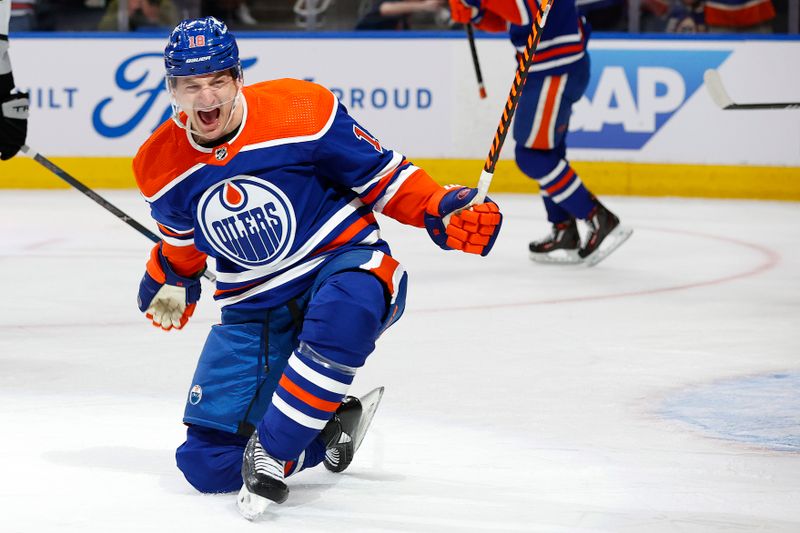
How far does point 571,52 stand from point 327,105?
2766 mm

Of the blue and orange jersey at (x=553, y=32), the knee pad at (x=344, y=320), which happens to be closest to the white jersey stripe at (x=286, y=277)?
the knee pad at (x=344, y=320)

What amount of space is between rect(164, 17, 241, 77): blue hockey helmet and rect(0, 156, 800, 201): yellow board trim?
15.0ft

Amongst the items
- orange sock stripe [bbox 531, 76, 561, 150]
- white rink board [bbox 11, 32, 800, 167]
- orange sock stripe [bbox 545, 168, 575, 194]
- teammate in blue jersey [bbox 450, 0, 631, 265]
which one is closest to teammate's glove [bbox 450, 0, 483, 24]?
Result: teammate in blue jersey [bbox 450, 0, 631, 265]

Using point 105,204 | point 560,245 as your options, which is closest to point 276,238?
point 105,204

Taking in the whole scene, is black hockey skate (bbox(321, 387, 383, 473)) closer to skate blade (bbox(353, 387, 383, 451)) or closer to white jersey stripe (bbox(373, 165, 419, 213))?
skate blade (bbox(353, 387, 383, 451))

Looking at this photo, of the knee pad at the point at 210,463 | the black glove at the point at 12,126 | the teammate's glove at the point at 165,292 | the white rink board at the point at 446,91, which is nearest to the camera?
the knee pad at the point at 210,463

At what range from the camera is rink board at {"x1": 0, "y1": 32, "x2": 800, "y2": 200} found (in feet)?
21.7

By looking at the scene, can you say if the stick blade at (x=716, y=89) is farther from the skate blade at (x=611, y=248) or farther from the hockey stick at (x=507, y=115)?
the hockey stick at (x=507, y=115)

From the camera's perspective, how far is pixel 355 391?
3020mm

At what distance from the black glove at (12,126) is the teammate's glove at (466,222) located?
1.35 meters

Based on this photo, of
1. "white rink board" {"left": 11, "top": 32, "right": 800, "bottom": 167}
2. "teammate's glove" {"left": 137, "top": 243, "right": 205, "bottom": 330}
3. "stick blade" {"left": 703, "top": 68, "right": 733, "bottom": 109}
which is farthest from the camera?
"white rink board" {"left": 11, "top": 32, "right": 800, "bottom": 167}

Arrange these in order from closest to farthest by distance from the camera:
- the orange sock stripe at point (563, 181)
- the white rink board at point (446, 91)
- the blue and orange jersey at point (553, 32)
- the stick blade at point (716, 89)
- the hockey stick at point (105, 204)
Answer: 1. the hockey stick at point (105, 204)
2. the stick blade at point (716, 89)
3. the blue and orange jersey at point (553, 32)
4. the orange sock stripe at point (563, 181)
5. the white rink board at point (446, 91)

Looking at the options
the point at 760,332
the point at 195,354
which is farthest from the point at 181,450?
the point at 760,332

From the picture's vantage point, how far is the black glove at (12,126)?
10.7 feet
